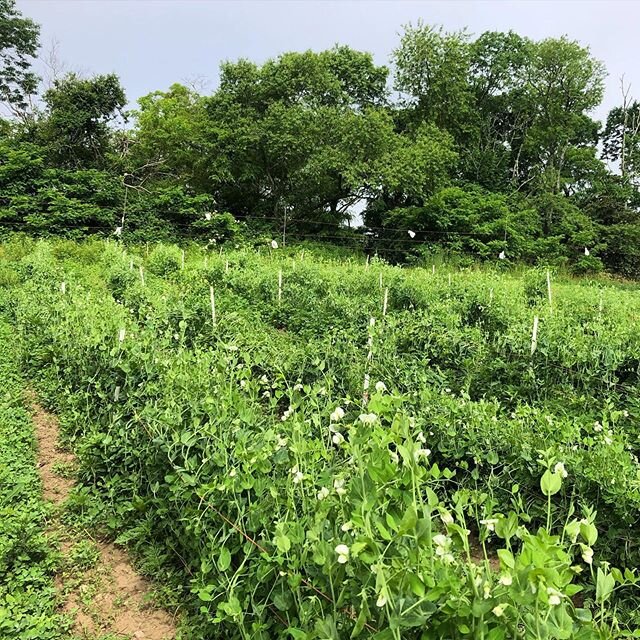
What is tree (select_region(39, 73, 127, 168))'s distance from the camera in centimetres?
2133

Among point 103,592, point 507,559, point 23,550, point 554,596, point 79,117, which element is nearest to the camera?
point 554,596

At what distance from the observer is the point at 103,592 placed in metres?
3.06

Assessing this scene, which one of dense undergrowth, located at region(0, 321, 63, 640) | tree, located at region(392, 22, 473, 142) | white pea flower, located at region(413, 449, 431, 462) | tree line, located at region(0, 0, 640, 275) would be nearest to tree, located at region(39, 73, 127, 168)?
Result: tree line, located at region(0, 0, 640, 275)

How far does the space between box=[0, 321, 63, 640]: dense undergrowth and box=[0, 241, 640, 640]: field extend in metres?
0.02

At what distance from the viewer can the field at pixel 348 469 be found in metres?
1.53

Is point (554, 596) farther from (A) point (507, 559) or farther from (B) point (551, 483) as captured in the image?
(B) point (551, 483)

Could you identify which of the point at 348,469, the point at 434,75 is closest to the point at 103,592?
the point at 348,469

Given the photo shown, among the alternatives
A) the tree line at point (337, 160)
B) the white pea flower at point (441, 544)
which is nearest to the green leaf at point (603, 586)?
the white pea flower at point (441, 544)

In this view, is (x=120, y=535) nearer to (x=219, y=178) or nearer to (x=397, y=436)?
(x=397, y=436)

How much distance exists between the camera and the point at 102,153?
75.2 ft

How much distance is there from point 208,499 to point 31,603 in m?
1.21

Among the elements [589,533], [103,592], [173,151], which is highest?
[173,151]

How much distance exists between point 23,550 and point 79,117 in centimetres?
2239

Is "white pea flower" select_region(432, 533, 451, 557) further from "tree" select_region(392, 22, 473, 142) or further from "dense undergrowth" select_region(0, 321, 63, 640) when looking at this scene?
"tree" select_region(392, 22, 473, 142)
